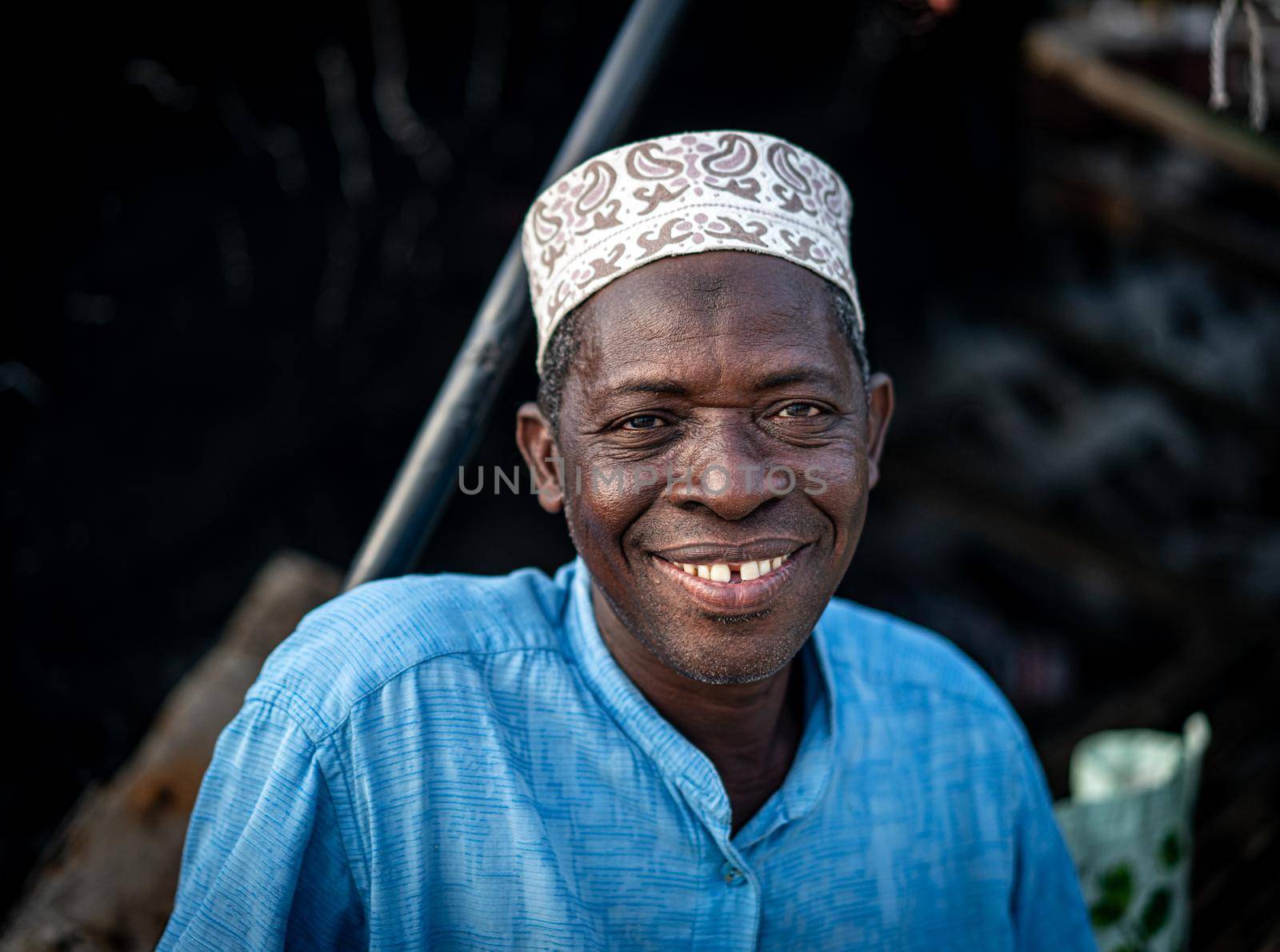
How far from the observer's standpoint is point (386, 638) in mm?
1294

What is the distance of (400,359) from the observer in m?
3.19

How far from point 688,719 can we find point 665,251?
0.65 meters

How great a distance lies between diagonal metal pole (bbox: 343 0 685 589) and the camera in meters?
1.54

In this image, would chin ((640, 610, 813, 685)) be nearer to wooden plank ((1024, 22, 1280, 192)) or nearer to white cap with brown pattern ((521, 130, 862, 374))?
white cap with brown pattern ((521, 130, 862, 374))

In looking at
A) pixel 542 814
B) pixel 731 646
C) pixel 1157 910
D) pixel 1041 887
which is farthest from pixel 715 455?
pixel 1157 910

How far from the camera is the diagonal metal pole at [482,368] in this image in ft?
5.05

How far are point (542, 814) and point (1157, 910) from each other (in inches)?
55.6

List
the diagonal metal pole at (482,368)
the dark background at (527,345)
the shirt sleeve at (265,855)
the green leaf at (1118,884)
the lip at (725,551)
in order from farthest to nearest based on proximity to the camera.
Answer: the dark background at (527,345) < the green leaf at (1118,884) < the diagonal metal pole at (482,368) < the lip at (725,551) < the shirt sleeve at (265,855)

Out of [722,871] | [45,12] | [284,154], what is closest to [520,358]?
[284,154]

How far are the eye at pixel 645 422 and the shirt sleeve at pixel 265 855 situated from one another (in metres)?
0.55

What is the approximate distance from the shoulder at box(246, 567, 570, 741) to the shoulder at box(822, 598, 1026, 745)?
49 centimetres

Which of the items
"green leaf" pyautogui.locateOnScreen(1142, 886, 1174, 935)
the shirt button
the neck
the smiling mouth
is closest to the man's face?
the smiling mouth

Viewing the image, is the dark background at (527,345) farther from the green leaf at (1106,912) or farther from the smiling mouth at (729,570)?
the smiling mouth at (729,570)

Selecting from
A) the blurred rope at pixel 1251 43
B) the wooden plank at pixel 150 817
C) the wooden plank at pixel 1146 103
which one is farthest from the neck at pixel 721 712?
the wooden plank at pixel 1146 103
